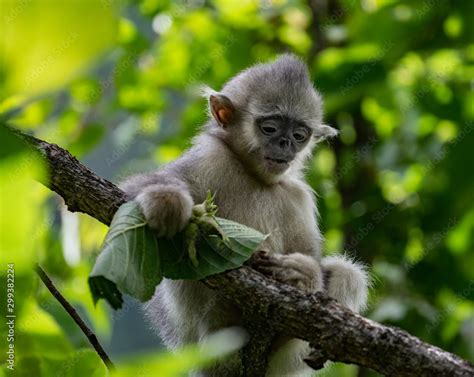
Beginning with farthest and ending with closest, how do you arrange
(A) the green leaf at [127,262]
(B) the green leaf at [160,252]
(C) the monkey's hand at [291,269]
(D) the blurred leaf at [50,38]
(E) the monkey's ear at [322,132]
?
(E) the monkey's ear at [322,132] → (C) the monkey's hand at [291,269] → (B) the green leaf at [160,252] → (A) the green leaf at [127,262] → (D) the blurred leaf at [50,38]

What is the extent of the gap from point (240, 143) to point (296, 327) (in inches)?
79.4

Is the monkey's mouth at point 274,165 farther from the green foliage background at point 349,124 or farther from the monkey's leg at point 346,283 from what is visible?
the green foliage background at point 349,124

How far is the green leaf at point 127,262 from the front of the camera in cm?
224

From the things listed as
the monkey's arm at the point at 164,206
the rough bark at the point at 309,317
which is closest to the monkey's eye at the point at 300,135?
the monkey's arm at the point at 164,206

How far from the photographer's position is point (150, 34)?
7504 millimetres

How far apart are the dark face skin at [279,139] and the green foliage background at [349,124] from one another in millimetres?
650

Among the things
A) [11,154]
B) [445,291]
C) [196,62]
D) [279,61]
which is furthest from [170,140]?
[11,154]

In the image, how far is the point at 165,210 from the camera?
2.93m

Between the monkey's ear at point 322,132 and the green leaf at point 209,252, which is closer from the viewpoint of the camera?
the green leaf at point 209,252

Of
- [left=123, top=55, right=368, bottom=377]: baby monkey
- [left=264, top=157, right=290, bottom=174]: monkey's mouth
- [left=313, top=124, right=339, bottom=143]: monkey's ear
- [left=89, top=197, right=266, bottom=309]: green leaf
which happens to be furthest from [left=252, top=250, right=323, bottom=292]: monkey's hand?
[left=313, top=124, right=339, bottom=143]: monkey's ear

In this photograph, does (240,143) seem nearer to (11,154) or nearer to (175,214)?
(175,214)

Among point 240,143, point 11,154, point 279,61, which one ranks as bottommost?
point 11,154

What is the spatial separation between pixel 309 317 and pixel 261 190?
170 centimetres
